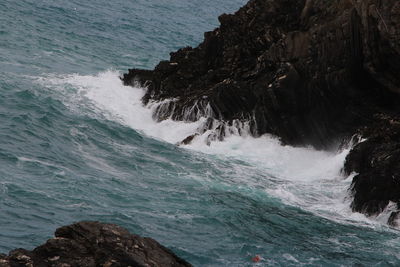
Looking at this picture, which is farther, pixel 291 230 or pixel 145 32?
→ pixel 145 32

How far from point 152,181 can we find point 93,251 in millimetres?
16190

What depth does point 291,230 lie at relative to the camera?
2995 cm

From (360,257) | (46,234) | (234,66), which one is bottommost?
(46,234)

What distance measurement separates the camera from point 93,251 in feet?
59.1

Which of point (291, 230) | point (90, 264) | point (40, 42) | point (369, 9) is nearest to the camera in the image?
point (90, 264)

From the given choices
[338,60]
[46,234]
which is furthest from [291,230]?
[338,60]

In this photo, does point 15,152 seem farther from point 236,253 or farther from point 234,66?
point 234,66

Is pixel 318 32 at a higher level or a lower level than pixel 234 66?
higher

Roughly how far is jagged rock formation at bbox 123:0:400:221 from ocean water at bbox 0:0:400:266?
1.39 meters

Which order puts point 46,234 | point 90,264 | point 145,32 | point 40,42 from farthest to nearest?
point 145,32 → point 40,42 → point 46,234 → point 90,264

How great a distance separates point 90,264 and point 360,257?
13507mm

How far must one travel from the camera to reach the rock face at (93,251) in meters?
17.7

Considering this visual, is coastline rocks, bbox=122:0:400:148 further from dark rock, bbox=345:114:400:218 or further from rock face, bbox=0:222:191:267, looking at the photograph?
rock face, bbox=0:222:191:267

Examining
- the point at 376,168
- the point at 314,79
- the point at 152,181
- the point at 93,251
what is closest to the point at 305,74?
the point at 314,79
